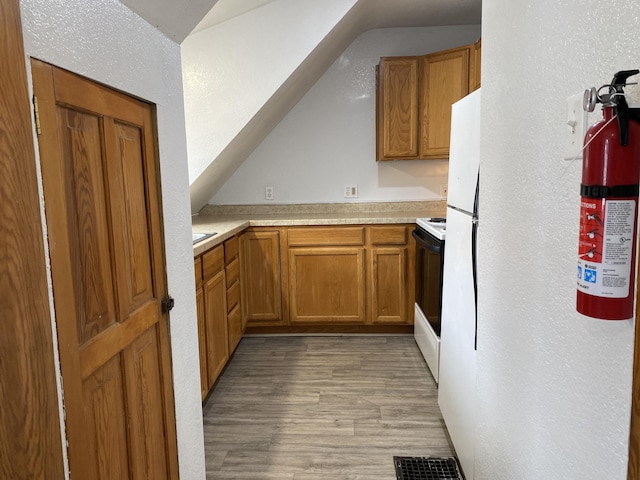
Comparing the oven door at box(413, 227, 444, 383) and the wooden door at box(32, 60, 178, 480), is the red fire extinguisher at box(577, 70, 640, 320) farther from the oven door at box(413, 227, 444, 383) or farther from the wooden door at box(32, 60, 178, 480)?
the oven door at box(413, 227, 444, 383)

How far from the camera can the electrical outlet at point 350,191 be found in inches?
147

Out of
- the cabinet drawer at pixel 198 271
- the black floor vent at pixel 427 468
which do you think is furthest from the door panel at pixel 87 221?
the black floor vent at pixel 427 468

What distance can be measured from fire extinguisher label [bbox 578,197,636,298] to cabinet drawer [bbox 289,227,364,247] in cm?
256

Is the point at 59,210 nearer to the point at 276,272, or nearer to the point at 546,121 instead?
the point at 546,121

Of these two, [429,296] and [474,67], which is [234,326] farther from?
[474,67]

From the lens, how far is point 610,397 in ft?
2.24

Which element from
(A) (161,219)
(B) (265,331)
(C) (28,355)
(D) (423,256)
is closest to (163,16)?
(A) (161,219)

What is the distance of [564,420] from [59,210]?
3.46 ft

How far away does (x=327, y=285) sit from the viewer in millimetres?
3277

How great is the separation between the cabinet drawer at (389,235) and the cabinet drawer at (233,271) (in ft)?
3.28

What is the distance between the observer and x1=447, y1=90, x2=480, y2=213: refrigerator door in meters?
1.53

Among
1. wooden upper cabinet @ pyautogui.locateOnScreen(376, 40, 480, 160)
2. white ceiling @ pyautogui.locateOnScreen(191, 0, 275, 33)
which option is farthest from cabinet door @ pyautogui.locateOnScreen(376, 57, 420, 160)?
white ceiling @ pyautogui.locateOnScreen(191, 0, 275, 33)

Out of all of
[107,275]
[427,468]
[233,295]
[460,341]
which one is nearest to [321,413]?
[427,468]

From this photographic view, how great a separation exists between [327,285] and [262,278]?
50 centimetres
